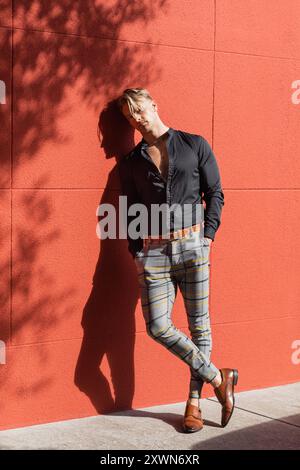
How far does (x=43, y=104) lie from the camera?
5.45 metres

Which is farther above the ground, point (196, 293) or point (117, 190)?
point (117, 190)

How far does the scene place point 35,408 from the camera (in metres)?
5.57

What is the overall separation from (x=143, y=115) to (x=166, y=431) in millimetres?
2048

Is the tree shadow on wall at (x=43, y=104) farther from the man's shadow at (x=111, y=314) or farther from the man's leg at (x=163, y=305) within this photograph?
the man's leg at (x=163, y=305)

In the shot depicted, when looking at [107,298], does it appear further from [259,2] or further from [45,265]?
[259,2]

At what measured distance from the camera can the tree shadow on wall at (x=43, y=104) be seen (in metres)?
5.36

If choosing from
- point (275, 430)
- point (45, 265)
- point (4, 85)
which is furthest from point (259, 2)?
point (275, 430)

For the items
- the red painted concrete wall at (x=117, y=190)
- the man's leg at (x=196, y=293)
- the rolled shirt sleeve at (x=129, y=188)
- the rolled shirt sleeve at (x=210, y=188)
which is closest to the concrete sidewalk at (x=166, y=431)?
the red painted concrete wall at (x=117, y=190)

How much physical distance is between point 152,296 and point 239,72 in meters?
1.91


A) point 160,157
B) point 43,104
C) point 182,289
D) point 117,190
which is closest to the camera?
point 43,104

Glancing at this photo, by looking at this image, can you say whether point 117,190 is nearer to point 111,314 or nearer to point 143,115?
point 143,115

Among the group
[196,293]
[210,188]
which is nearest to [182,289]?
[196,293]
